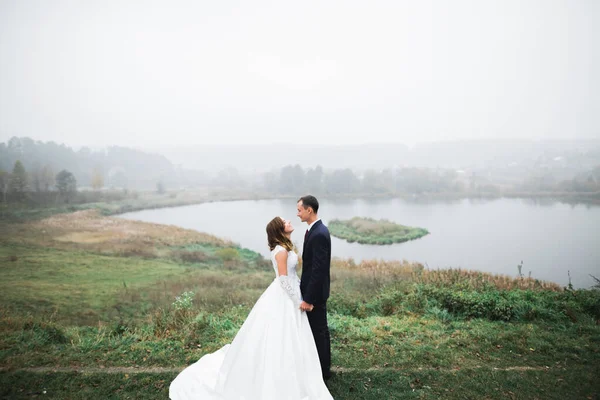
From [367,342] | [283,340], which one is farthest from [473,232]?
[283,340]

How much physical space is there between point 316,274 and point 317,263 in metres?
0.14

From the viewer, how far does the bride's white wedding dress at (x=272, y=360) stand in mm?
3709

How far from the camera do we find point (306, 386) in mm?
3756

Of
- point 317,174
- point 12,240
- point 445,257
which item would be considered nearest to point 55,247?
point 12,240

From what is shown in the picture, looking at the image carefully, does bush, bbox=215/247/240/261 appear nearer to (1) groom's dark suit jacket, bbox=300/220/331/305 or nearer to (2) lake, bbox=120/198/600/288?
(2) lake, bbox=120/198/600/288

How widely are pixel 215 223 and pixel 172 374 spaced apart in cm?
3896

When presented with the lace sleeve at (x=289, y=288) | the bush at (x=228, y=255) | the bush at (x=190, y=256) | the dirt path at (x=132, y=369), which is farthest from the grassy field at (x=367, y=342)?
the bush at (x=228, y=255)

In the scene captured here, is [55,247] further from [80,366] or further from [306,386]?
[306,386]

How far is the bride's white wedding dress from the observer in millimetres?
3709

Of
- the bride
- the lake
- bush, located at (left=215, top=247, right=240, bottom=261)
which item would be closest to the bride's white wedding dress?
the bride

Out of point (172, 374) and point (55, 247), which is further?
point (55, 247)

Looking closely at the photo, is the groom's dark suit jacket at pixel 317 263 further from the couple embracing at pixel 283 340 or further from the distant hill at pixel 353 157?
the distant hill at pixel 353 157

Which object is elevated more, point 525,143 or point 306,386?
point 525,143

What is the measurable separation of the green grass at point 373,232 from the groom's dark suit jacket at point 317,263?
31.5 m
